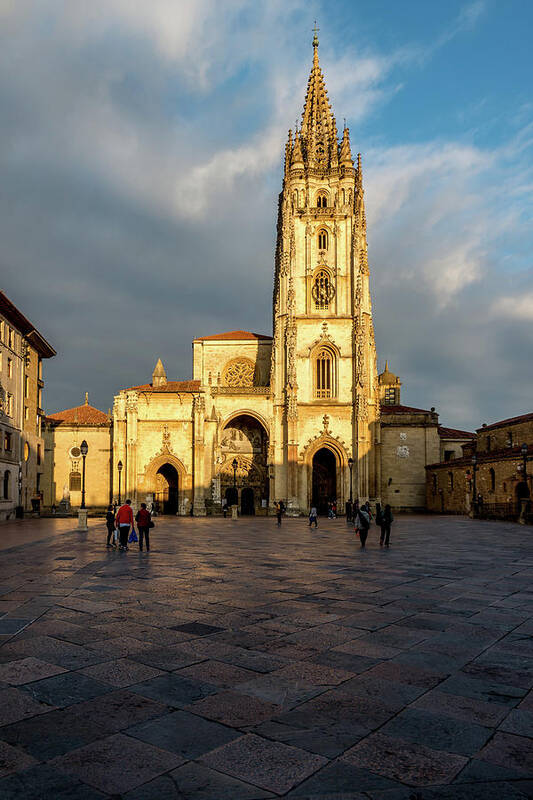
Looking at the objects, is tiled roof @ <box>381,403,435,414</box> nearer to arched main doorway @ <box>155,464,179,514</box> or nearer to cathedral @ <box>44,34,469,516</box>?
cathedral @ <box>44,34,469,516</box>

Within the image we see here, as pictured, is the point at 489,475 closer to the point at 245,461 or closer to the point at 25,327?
the point at 245,461

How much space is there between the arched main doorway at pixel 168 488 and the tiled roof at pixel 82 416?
6911 mm

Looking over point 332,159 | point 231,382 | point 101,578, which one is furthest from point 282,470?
point 101,578

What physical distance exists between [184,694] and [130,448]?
135 feet

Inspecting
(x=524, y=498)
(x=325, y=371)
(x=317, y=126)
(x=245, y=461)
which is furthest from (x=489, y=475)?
(x=317, y=126)

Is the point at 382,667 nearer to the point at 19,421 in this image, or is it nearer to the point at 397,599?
the point at 397,599

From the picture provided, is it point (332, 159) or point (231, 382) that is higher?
point (332, 159)

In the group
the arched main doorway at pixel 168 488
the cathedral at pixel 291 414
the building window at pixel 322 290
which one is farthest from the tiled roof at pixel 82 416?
the building window at pixel 322 290

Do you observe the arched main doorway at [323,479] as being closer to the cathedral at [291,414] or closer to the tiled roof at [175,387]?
the cathedral at [291,414]

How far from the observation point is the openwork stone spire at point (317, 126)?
52.0 meters

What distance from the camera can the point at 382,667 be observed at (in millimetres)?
5660

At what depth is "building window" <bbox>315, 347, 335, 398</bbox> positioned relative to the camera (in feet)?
153

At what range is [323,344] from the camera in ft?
152

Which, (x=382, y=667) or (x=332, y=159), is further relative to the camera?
(x=332, y=159)
